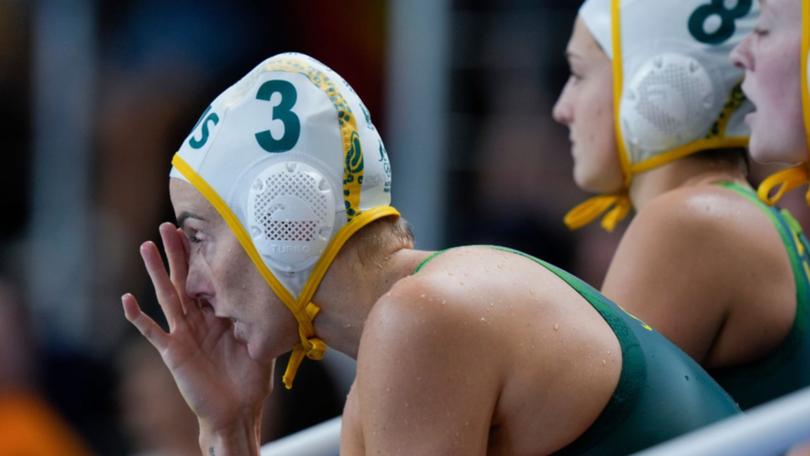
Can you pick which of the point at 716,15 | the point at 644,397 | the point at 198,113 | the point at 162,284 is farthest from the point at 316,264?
the point at 198,113

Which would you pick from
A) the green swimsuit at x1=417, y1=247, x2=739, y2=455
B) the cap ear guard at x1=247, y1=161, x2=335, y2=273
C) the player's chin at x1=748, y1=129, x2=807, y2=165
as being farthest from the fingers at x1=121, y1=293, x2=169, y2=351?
the player's chin at x1=748, y1=129, x2=807, y2=165

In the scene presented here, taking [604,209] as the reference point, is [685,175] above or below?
above

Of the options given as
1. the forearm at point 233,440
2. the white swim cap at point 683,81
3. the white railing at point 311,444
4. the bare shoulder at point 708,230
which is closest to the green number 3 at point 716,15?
the white swim cap at point 683,81

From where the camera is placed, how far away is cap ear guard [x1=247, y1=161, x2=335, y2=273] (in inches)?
90.4

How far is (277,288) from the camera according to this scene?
2.37 m

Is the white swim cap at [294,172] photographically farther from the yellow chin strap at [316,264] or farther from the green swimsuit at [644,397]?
the green swimsuit at [644,397]

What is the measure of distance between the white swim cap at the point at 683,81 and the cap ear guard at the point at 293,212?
98 cm

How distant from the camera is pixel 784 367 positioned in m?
2.66

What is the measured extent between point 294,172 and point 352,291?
0.24 meters

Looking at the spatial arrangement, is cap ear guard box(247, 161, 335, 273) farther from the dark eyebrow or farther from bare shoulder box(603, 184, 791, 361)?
bare shoulder box(603, 184, 791, 361)

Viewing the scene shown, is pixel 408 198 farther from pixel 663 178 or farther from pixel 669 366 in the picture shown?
pixel 669 366

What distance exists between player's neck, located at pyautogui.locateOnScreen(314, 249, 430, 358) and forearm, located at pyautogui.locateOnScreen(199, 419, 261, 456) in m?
0.41

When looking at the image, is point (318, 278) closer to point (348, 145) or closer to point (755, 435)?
point (348, 145)

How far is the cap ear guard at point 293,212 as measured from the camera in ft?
7.53
